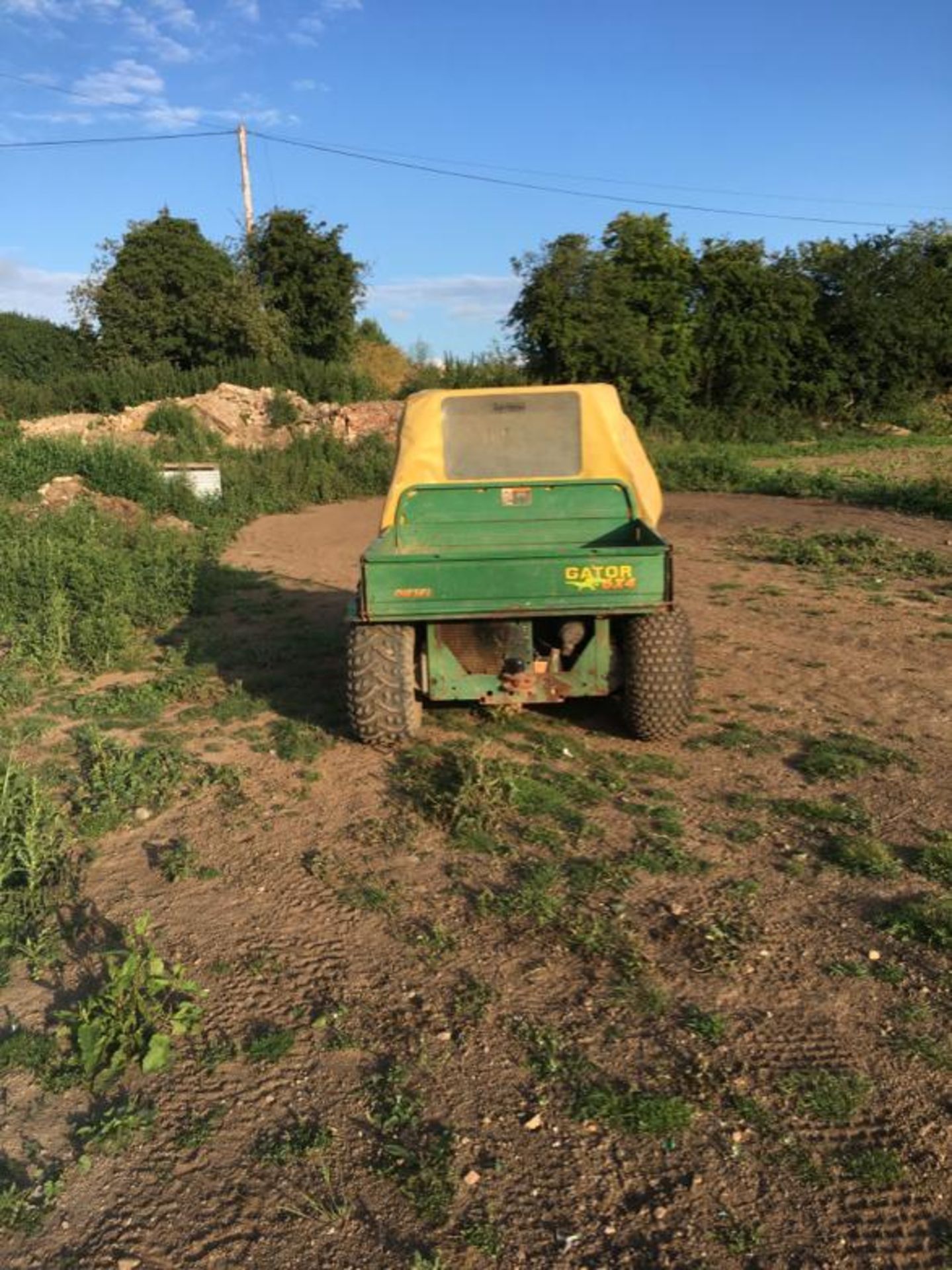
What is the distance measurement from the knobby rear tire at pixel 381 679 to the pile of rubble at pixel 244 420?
17.6 m

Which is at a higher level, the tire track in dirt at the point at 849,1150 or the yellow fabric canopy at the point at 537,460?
the yellow fabric canopy at the point at 537,460

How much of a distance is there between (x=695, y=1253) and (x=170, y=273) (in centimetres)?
3167

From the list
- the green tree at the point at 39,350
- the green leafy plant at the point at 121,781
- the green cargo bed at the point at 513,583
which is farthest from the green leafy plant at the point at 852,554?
the green tree at the point at 39,350

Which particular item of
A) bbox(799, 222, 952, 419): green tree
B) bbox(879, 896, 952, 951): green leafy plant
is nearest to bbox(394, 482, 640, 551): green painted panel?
bbox(879, 896, 952, 951): green leafy plant

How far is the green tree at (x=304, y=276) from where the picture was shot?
30.4 metres

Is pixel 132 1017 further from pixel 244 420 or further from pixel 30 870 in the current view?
pixel 244 420

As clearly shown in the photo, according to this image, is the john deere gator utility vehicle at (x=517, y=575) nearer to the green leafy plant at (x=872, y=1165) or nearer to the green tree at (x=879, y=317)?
the green leafy plant at (x=872, y=1165)

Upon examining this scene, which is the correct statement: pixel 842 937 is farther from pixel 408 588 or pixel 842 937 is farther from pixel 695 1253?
pixel 408 588

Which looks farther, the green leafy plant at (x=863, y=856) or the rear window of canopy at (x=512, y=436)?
the rear window of canopy at (x=512, y=436)

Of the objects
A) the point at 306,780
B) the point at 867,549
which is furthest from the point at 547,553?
the point at 867,549

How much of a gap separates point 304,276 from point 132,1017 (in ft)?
100.0

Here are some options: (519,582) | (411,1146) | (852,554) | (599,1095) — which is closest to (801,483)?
(852,554)

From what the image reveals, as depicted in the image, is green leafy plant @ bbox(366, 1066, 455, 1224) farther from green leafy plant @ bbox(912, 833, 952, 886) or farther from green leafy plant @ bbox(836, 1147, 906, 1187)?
green leafy plant @ bbox(912, 833, 952, 886)

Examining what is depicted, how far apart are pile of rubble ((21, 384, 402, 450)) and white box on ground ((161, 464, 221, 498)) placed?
4698 millimetres
